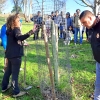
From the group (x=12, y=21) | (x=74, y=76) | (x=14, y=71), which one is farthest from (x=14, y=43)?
(x=74, y=76)

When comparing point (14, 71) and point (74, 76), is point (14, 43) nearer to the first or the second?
point (14, 71)

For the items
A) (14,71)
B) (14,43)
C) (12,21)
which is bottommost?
(14,71)

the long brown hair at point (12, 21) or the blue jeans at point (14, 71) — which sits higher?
the long brown hair at point (12, 21)

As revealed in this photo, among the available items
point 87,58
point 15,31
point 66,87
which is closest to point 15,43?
point 15,31

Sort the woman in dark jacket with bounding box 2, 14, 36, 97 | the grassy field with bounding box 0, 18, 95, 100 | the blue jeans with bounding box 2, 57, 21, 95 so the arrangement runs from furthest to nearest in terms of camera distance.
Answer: the grassy field with bounding box 0, 18, 95, 100, the blue jeans with bounding box 2, 57, 21, 95, the woman in dark jacket with bounding box 2, 14, 36, 97

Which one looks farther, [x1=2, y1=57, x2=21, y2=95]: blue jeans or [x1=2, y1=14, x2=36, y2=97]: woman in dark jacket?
[x1=2, y1=57, x2=21, y2=95]: blue jeans

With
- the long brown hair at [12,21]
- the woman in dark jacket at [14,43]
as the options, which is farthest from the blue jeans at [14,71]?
the long brown hair at [12,21]

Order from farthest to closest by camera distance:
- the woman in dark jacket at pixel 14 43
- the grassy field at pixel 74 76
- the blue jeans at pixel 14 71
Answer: the grassy field at pixel 74 76 → the blue jeans at pixel 14 71 → the woman in dark jacket at pixel 14 43

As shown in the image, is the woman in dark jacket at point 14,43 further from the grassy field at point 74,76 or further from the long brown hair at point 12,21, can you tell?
the grassy field at point 74,76

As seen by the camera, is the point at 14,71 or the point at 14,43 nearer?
the point at 14,43

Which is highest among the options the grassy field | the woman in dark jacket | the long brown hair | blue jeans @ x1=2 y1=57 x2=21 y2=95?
the long brown hair

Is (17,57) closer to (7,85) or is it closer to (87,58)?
(7,85)

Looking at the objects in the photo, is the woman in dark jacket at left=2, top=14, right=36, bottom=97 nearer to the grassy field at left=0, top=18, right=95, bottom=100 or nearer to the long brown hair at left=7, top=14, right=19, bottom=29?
the long brown hair at left=7, top=14, right=19, bottom=29

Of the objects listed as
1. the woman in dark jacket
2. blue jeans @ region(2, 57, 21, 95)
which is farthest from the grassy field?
the woman in dark jacket
